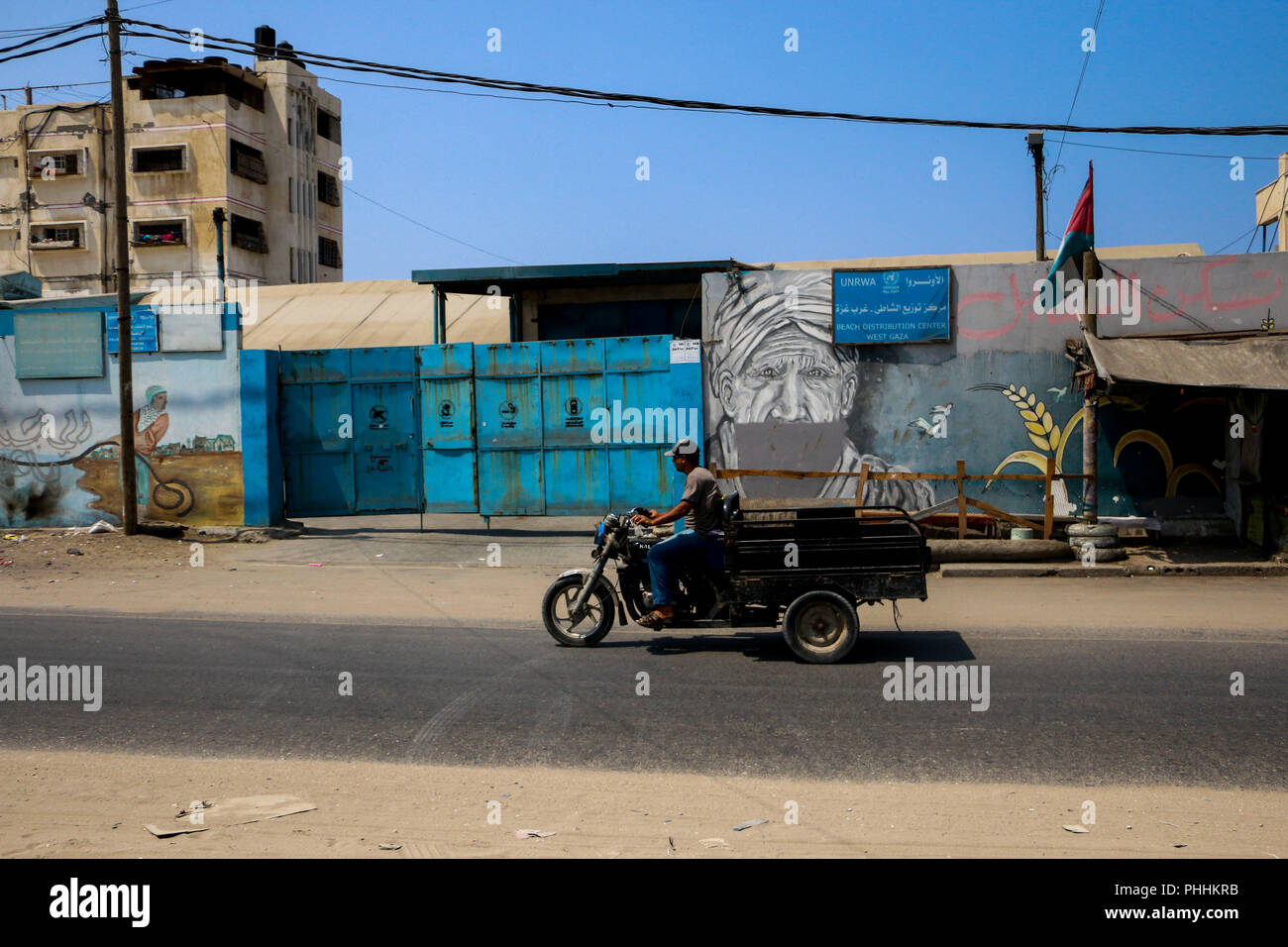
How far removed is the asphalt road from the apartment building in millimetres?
44771

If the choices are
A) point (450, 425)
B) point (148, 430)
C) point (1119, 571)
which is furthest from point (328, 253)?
point (1119, 571)

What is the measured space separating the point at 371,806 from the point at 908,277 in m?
12.1

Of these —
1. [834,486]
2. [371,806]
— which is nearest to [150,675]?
[371,806]

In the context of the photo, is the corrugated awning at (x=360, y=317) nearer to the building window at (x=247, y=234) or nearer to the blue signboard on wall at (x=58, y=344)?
the blue signboard on wall at (x=58, y=344)

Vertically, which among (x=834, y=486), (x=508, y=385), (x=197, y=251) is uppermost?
(x=197, y=251)

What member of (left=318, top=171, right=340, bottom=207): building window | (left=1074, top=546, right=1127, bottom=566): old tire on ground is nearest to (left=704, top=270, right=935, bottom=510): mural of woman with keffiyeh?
(left=1074, top=546, right=1127, bottom=566): old tire on ground

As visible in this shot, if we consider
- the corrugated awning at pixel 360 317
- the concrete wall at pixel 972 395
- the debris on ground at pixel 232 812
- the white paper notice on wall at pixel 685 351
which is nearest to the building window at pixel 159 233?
the corrugated awning at pixel 360 317

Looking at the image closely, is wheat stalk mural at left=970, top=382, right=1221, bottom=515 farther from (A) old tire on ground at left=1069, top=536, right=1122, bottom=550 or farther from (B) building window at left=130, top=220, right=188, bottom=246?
(B) building window at left=130, top=220, right=188, bottom=246

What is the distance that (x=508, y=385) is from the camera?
622 inches

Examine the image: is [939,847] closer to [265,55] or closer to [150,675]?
[150,675]

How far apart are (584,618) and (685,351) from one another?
7.32 meters

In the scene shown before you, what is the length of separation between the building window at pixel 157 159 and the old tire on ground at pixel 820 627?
161 ft

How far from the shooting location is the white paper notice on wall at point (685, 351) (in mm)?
15125

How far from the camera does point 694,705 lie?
670 centimetres
